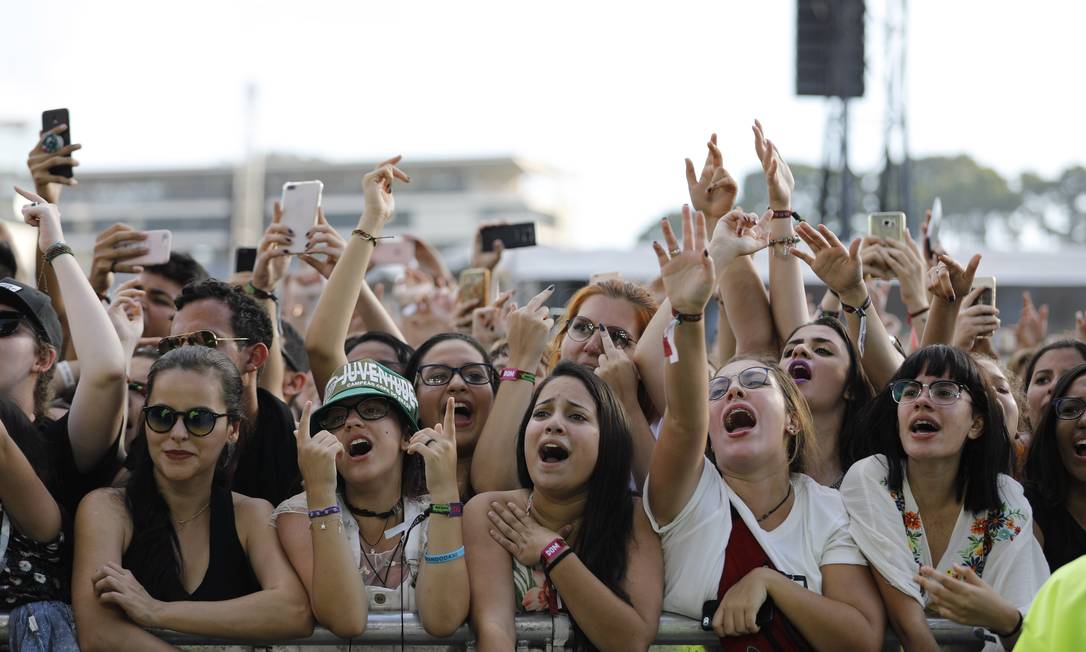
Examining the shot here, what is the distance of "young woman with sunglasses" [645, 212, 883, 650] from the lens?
351 cm

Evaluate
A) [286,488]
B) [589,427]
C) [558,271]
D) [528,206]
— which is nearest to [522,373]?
[589,427]

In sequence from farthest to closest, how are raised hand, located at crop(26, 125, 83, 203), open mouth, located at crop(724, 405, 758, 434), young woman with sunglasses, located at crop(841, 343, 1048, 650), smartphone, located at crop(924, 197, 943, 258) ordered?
1. smartphone, located at crop(924, 197, 943, 258)
2. raised hand, located at crop(26, 125, 83, 203)
3. open mouth, located at crop(724, 405, 758, 434)
4. young woman with sunglasses, located at crop(841, 343, 1048, 650)

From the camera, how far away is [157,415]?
365 cm

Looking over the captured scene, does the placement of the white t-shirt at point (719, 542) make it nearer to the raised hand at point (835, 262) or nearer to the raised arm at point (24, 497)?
the raised hand at point (835, 262)

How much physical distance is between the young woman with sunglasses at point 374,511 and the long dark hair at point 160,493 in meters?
0.30

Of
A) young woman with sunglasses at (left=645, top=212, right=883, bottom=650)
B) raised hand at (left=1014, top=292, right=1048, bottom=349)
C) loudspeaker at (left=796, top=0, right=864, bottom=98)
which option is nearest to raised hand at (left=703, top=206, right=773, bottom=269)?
young woman with sunglasses at (left=645, top=212, right=883, bottom=650)

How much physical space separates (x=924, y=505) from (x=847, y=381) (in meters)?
0.72

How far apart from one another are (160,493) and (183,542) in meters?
0.17

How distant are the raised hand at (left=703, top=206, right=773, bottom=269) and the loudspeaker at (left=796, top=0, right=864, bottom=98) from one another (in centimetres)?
1087

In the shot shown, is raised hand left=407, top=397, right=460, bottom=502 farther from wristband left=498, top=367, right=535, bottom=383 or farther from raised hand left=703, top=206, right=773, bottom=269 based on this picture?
raised hand left=703, top=206, right=773, bottom=269

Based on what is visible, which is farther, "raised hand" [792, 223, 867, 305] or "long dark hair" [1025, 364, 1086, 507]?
"raised hand" [792, 223, 867, 305]

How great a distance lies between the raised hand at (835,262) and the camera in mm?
4523

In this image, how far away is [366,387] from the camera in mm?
3904

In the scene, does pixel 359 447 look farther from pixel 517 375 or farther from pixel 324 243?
pixel 324 243
